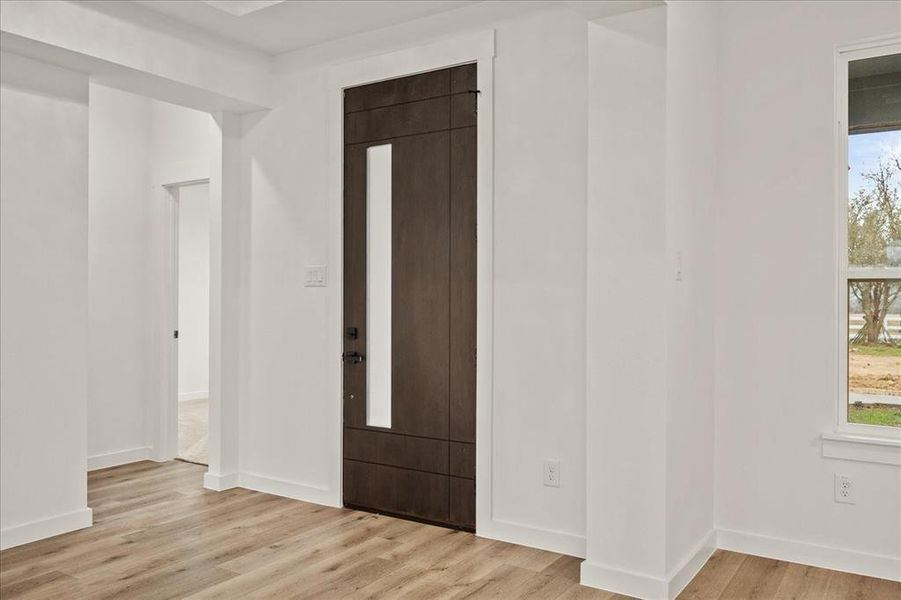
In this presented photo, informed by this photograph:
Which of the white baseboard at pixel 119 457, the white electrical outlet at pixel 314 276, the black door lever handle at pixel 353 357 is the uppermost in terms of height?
the white electrical outlet at pixel 314 276

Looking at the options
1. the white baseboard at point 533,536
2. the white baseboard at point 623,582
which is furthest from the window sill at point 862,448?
the white baseboard at point 533,536

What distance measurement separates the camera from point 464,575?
10.4 feet

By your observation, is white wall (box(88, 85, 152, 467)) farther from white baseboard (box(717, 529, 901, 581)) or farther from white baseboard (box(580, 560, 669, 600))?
white baseboard (box(717, 529, 901, 581))

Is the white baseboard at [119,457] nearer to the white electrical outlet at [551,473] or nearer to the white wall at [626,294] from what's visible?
the white electrical outlet at [551,473]

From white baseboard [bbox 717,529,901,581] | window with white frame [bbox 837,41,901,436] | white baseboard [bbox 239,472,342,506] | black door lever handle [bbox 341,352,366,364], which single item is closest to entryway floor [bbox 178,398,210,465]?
white baseboard [bbox 239,472,342,506]

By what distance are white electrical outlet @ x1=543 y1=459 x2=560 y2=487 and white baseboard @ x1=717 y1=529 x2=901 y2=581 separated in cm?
85

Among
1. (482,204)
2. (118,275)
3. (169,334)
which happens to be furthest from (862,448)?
(118,275)

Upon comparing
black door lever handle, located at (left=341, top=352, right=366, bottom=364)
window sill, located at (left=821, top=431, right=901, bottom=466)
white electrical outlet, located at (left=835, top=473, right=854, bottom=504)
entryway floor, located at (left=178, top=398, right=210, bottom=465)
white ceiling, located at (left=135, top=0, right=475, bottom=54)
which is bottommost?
entryway floor, located at (left=178, top=398, right=210, bottom=465)

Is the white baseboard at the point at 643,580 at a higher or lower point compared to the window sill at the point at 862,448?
lower

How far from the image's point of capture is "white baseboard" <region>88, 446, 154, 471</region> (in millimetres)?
5148

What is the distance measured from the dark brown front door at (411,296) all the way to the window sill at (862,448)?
1.68 metres

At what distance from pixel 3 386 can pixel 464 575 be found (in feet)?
8.08

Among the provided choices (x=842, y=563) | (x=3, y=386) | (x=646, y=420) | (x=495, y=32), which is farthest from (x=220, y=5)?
(x=842, y=563)

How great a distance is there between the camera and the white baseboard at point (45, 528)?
3.53 m
